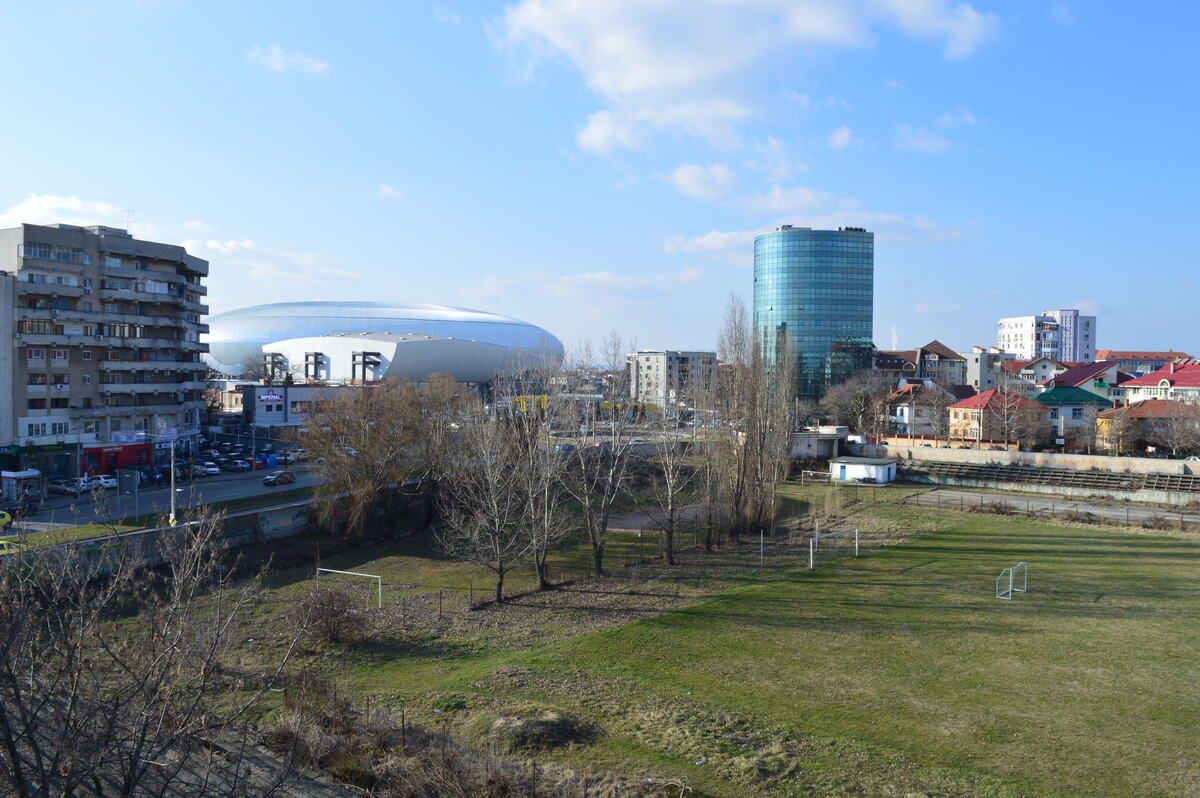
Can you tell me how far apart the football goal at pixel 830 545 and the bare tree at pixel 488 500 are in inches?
398

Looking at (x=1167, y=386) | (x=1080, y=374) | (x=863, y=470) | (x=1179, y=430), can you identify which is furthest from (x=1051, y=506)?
(x=1080, y=374)

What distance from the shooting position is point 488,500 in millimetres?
25453

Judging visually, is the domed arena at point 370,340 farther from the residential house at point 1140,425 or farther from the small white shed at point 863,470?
the residential house at point 1140,425

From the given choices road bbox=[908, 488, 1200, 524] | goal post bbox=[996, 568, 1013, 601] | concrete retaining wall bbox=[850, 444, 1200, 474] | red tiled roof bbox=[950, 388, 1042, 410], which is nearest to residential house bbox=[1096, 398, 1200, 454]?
red tiled roof bbox=[950, 388, 1042, 410]

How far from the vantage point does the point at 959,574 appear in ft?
83.4

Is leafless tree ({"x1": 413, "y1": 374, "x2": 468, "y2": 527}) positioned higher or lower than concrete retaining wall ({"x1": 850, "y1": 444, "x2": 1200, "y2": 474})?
higher

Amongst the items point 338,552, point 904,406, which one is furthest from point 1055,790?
point 904,406

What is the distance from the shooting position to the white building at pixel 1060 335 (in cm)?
15575

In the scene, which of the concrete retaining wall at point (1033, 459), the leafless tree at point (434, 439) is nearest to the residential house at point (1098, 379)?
the concrete retaining wall at point (1033, 459)

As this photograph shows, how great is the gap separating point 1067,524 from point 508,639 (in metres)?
27.5

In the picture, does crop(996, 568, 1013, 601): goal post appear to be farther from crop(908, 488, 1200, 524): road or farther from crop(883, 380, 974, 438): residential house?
crop(883, 380, 974, 438): residential house

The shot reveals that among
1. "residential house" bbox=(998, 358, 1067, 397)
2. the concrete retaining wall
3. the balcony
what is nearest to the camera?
the concrete retaining wall

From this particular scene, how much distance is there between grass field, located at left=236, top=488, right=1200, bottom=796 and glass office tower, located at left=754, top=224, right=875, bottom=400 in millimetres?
66553

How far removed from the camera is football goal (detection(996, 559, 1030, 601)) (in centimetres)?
2283
